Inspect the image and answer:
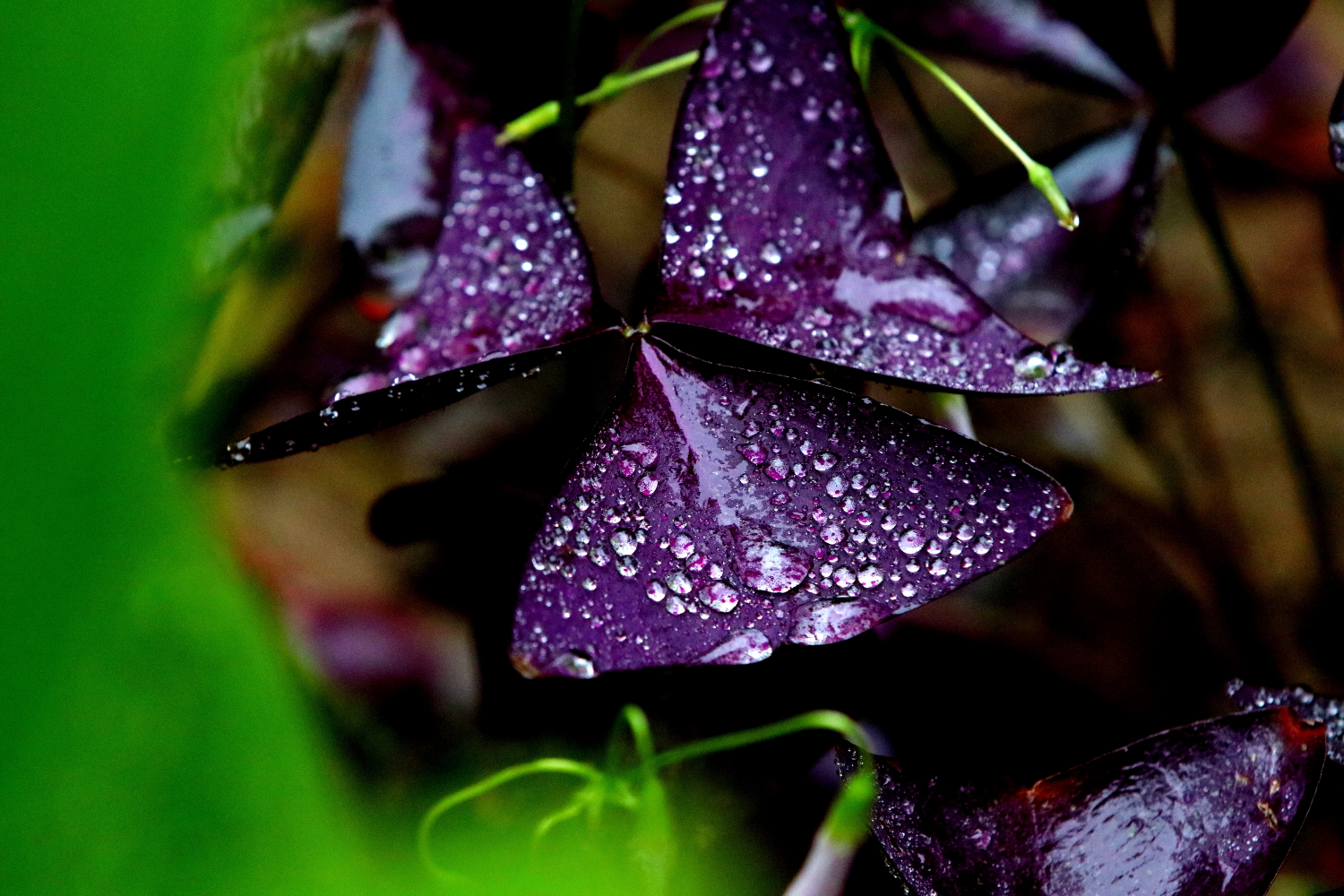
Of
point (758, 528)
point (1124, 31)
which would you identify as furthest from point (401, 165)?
point (1124, 31)

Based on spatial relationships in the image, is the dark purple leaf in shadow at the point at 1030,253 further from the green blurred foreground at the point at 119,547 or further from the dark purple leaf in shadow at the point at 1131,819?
the green blurred foreground at the point at 119,547

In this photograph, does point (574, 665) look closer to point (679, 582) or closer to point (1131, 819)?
point (679, 582)

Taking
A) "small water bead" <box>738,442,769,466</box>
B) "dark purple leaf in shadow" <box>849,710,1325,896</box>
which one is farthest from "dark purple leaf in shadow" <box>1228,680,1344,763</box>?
"small water bead" <box>738,442,769,466</box>

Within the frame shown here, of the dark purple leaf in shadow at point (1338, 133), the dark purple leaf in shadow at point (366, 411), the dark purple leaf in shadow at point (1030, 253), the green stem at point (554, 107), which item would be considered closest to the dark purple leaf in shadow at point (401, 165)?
the green stem at point (554, 107)

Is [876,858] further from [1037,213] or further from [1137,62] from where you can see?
[1137,62]

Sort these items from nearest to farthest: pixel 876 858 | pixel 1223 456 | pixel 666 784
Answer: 1. pixel 876 858
2. pixel 666 784
3. pixel 1223 456

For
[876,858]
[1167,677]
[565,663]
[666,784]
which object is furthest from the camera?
[1167,677]

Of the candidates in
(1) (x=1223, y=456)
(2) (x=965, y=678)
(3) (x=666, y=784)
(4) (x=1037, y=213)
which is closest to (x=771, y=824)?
(3) (x=666, y=784)
